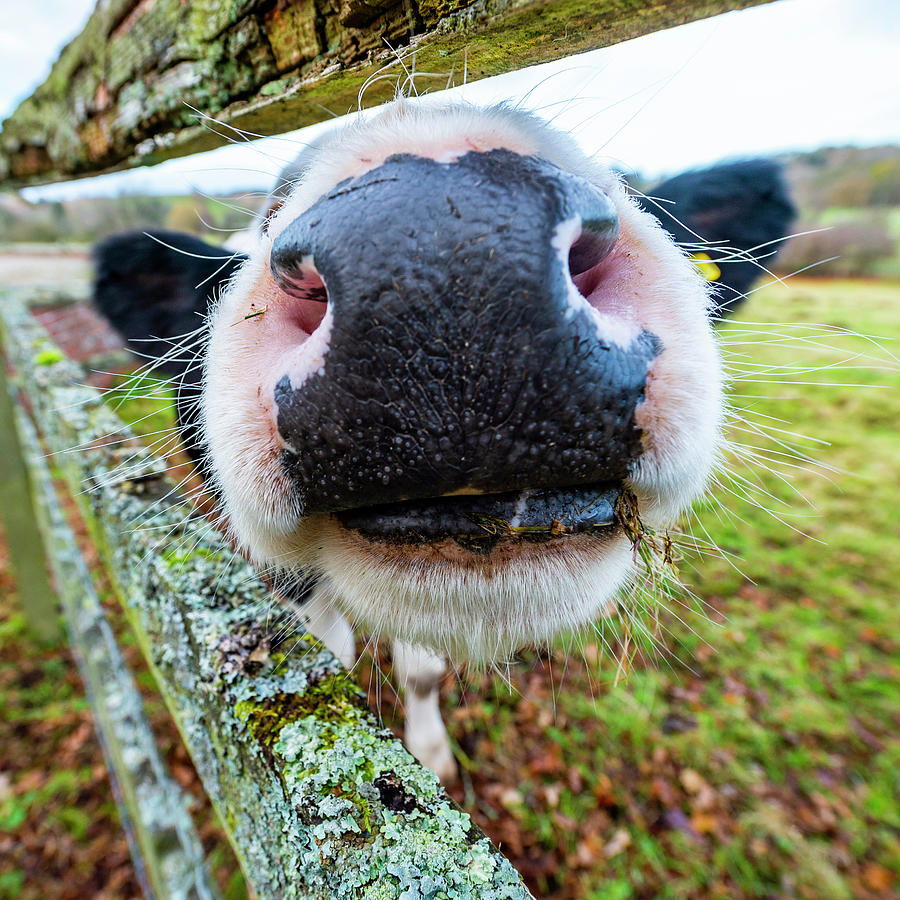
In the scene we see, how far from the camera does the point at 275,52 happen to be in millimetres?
952

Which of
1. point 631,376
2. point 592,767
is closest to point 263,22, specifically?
point 631,376

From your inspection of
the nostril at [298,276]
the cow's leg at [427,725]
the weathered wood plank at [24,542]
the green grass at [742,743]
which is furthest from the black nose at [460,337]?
the weathered wood plank at [24,542]

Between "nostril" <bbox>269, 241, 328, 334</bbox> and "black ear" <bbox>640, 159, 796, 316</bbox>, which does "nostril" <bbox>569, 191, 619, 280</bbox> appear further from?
"black ear" <bbox>640, 159, 796, 316</bbox>

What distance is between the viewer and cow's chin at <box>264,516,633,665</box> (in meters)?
0.87

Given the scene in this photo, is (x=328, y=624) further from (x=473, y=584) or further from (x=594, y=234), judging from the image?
(x=594, y=234)

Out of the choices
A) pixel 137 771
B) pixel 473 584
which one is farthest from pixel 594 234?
pixel 137 771

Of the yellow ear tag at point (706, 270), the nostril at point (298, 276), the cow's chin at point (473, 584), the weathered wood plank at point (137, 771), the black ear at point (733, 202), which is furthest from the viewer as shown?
the black ear at point (733, 202)

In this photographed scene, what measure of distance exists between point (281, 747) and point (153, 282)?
6.37 ft

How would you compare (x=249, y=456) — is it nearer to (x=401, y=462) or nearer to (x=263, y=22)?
(x=401, y=462)

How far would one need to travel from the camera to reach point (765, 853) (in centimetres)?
287

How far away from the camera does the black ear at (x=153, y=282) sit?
1993 millimetres

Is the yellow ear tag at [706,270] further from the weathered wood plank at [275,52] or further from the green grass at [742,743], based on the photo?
the green grass at [742,743]

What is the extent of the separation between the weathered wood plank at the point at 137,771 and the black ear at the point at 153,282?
627 mm

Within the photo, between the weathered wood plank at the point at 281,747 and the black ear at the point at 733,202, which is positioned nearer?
the weathered wood plank at the point at 281,747
